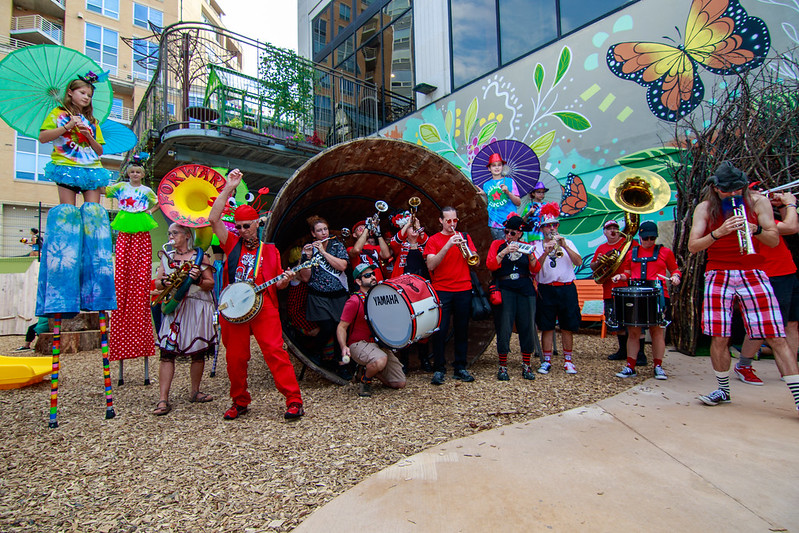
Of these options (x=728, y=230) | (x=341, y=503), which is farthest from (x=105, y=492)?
(x=728, y=230)

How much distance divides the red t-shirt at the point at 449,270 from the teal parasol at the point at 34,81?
11.7ft

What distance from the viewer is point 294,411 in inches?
142

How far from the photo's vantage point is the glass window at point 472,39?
973cm

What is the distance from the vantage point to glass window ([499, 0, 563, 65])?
8.59 metres

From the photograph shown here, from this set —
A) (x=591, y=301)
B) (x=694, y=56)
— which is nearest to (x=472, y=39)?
(x=694, y=56)

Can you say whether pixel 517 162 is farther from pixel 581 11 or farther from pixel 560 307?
pixel 581 11

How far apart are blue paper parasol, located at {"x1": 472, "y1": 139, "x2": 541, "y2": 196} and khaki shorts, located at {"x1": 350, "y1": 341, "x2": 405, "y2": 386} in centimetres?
316

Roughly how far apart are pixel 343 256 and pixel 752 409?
3983mm

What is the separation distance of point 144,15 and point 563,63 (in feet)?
99.8

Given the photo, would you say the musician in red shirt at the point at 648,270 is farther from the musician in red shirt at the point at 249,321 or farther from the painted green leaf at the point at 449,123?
the painted green leaf at the point at 449,123

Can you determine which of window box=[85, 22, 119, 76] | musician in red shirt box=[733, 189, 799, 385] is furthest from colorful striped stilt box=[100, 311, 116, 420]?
window box=[85, 22, 119, 76]

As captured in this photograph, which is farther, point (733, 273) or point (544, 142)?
point (544, 142)

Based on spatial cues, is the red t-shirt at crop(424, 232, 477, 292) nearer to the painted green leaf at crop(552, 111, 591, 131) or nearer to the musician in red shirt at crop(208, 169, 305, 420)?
the musician in red shirt at crop(208, 169, 305, 420)

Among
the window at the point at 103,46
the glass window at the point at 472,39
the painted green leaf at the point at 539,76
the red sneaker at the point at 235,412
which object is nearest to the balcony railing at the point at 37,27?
the window at the point at 103,46
